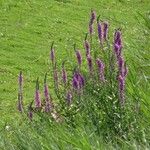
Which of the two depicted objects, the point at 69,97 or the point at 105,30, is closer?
the point at 105,30

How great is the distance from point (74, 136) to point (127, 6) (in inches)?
886

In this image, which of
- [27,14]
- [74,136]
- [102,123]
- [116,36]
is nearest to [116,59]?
[116,36]

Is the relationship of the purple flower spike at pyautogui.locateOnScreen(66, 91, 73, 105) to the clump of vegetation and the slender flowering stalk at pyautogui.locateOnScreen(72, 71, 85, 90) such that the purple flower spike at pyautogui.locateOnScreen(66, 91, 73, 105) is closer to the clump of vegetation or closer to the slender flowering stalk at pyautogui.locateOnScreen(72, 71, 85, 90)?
the clump of vegetation

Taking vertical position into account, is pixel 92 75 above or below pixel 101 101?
above

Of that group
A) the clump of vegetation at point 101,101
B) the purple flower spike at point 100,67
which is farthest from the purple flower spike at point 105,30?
the purple flower spike at point 100,67

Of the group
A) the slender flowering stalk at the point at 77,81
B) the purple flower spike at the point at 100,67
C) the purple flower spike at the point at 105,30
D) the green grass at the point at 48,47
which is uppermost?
the purple flower spike at the point at 105,30

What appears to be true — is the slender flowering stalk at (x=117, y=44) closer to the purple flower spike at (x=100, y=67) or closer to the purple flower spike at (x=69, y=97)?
the purple flower spike at (x=100, y=67)

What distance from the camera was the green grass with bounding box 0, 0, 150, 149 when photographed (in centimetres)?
660

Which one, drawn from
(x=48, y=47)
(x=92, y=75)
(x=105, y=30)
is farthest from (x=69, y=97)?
(x=48, y=47)

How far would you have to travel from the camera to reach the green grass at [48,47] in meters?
6.60

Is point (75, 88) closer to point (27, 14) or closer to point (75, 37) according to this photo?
point (75, 37)

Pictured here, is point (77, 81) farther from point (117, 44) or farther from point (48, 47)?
point (48, 47)

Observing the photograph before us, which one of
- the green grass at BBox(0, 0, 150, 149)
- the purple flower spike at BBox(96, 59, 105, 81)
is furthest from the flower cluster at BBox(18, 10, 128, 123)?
the green grass at BBox(0, 0, 150, 149)

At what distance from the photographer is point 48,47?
20.8 metres
